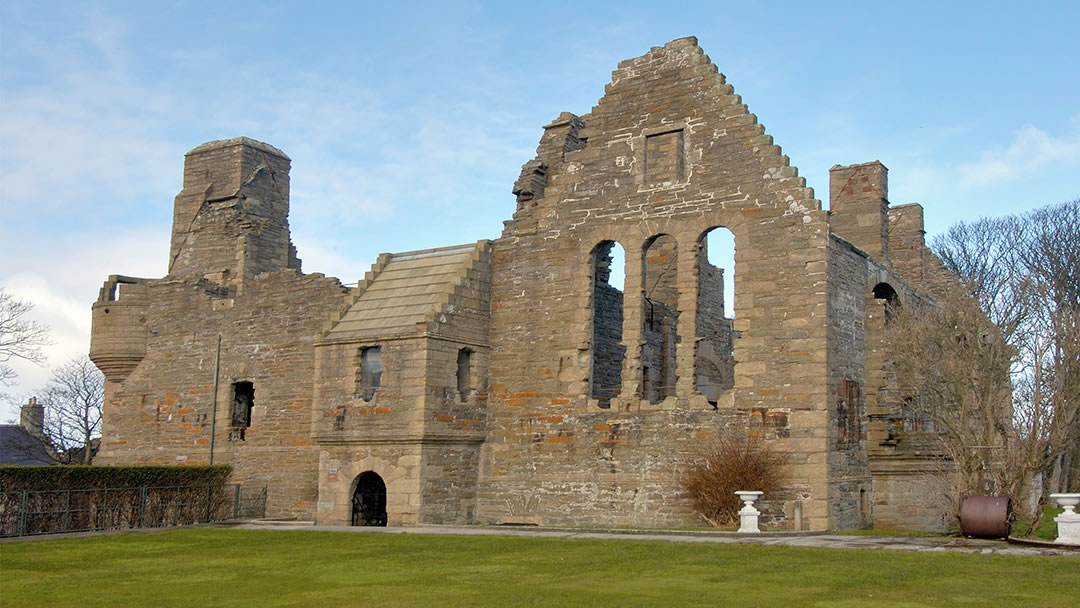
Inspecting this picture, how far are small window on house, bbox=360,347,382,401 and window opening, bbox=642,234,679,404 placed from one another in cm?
612

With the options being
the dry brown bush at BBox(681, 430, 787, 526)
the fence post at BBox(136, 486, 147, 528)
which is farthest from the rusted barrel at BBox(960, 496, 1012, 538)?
the fence post at BBox(136, 486, 147, 528)

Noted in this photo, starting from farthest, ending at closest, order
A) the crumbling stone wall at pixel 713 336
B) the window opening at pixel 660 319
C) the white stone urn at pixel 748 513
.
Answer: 1. the crumbling stone wall at pixel 713 336
2. the window opening at pixel 660 319
3. the white stone urn at pixel 748 513

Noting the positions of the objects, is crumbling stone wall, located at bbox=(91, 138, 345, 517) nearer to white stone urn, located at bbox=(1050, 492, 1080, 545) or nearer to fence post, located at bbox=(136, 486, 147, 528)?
fence post, located at bbox=(136, 486, 147, 528)

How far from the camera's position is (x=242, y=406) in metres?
27.8

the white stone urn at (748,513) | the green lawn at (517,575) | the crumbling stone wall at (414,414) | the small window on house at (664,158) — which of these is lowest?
the green lawn at (517,575)

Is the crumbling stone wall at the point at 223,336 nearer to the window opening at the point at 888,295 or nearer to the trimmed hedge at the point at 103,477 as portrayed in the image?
the trimmed hedge at the point at 103,477

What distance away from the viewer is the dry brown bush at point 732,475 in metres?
19.5

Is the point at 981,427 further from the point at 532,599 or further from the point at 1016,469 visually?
the point at 532,599

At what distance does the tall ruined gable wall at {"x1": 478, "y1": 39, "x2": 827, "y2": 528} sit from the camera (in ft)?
66.1

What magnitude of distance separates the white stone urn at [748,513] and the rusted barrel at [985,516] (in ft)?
11.0

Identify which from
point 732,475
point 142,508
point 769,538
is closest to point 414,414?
point 142,508

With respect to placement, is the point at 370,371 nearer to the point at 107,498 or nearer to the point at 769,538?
the point at 107,498

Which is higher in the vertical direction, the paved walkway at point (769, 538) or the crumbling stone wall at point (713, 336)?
the crumbling stone wall at point (713, 336)

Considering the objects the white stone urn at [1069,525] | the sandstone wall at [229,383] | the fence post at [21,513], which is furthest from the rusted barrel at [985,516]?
the fence post at [21,513]
